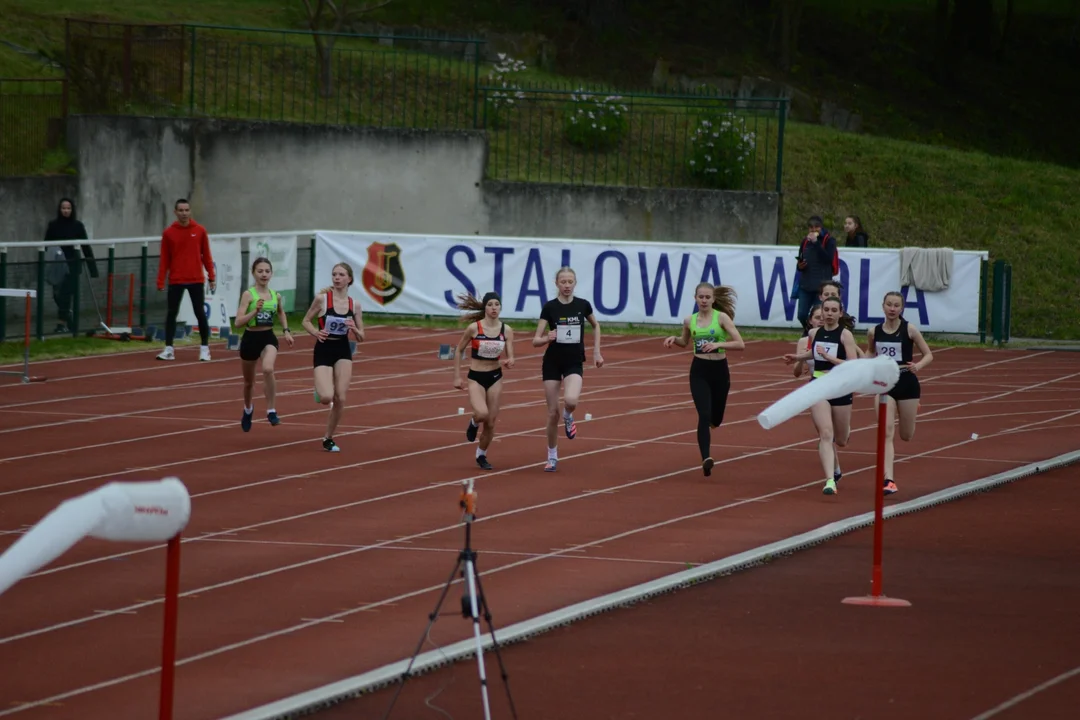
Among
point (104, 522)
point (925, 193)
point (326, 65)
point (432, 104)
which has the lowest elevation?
point (104, 522)

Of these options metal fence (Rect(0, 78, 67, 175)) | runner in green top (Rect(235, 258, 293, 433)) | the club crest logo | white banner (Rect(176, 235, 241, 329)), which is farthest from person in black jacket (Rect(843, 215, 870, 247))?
metal fence (Rect(0, 78, 67, 175))

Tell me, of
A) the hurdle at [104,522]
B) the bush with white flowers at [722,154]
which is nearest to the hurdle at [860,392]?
the hurdle at [104,522]

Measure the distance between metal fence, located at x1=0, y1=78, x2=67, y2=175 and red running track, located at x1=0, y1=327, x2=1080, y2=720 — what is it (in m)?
7.86

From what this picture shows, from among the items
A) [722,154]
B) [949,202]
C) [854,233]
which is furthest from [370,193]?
[949,202]

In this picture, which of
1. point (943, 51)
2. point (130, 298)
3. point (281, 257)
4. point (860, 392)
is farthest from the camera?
point (943, 51)

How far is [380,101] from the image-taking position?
36.5 meters

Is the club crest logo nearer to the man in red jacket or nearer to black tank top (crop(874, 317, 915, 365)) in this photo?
the man in red jacket

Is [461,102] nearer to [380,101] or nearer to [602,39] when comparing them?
[380,101]

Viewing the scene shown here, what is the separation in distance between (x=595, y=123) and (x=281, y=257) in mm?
9947

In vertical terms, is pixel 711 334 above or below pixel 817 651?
above

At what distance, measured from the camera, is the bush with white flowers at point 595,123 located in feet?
118

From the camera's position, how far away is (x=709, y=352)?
16219 millimetres

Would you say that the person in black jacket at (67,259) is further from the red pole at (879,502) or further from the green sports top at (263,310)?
the red pole at (879,502)

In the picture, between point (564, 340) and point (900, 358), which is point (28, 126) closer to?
point (564, 340)
